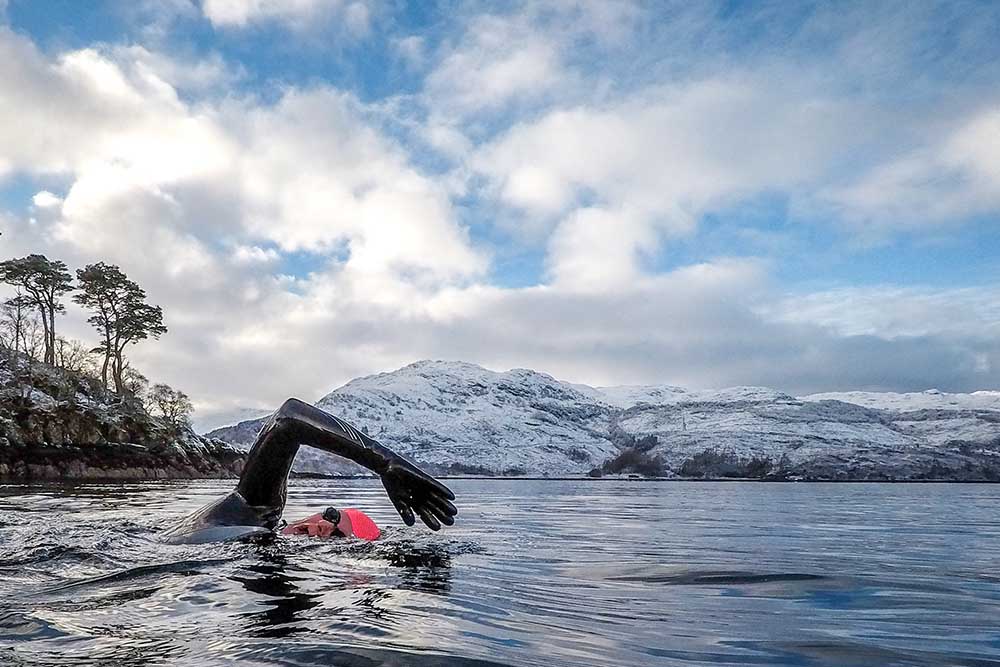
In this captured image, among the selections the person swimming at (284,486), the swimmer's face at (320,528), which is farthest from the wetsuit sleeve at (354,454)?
the swimmer's face at (320,528)

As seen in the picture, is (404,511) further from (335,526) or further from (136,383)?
(136,383)

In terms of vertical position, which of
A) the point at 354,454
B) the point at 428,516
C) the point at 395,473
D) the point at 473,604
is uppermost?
the point at 354,454

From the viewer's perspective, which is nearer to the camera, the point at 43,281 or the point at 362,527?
the point at 362,527

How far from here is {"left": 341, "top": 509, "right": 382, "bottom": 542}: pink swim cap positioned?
Result: 7.97m

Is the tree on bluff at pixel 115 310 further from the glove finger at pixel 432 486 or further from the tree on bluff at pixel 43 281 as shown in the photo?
the glove finger at pixel 432 486

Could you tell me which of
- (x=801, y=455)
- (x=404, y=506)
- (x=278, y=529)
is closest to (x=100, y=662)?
(x=404, y=506)

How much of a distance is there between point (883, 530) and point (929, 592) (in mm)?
7976

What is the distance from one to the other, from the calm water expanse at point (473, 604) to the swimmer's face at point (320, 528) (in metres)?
0.41

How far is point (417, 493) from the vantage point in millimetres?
6086

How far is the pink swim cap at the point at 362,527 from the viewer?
797cm

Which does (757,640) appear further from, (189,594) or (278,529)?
(278,529)

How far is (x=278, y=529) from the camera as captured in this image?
7508mm

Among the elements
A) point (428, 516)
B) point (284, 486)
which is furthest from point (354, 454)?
point (284, 486)

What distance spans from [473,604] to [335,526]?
163 inches
